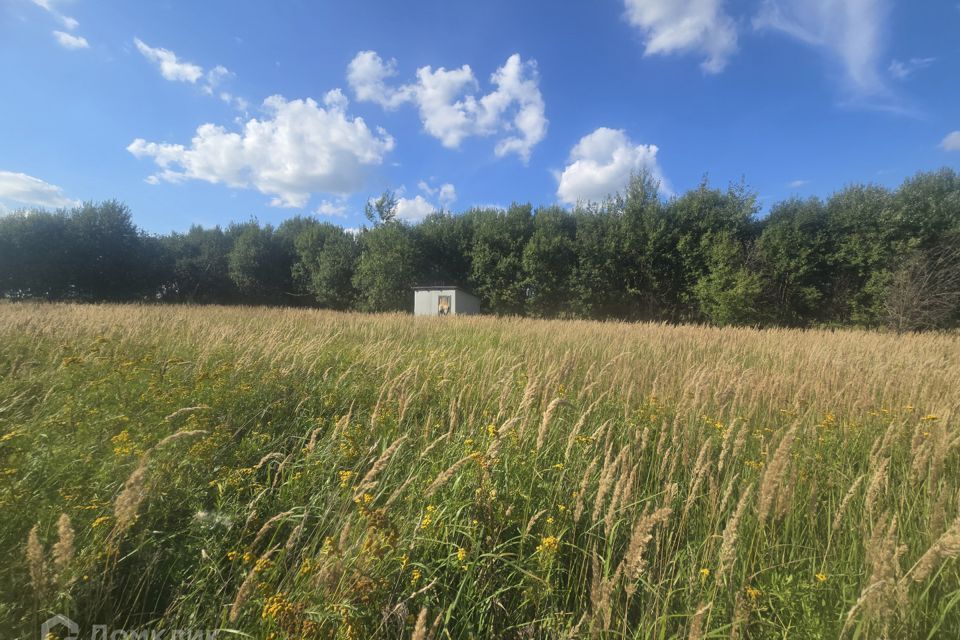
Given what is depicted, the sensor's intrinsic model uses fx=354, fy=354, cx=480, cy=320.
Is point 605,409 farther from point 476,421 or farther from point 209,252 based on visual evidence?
point 209,252

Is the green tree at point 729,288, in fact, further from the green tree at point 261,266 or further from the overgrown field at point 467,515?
the green tree at point 261,266

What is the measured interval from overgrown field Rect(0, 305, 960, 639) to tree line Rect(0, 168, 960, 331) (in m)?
17.4

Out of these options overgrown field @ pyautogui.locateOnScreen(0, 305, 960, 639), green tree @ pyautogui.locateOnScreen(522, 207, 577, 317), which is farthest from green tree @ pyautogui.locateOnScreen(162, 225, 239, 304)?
overgrown field @ pyautogui.locateOnScreen(0, 305, 960, 639)

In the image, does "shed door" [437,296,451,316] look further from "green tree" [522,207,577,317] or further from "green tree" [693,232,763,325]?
"green tree" [693,232,763,325]

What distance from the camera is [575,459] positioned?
2.00m

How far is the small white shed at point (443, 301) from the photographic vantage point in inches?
733

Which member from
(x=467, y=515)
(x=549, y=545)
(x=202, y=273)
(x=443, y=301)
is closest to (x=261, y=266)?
(x=202, y=273)

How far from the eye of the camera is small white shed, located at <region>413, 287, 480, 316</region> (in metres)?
18.6

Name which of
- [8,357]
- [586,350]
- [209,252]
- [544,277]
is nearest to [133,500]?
[8,357]

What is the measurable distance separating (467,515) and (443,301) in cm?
1751

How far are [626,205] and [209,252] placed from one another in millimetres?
34026

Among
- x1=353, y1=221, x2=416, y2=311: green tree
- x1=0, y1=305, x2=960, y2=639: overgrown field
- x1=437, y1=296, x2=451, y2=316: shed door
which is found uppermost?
x1=353, y1=221, x2=416, y2=311: green tree

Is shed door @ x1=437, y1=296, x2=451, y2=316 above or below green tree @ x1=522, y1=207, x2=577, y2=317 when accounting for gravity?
below

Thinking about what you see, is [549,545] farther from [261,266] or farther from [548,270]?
[261,266]
